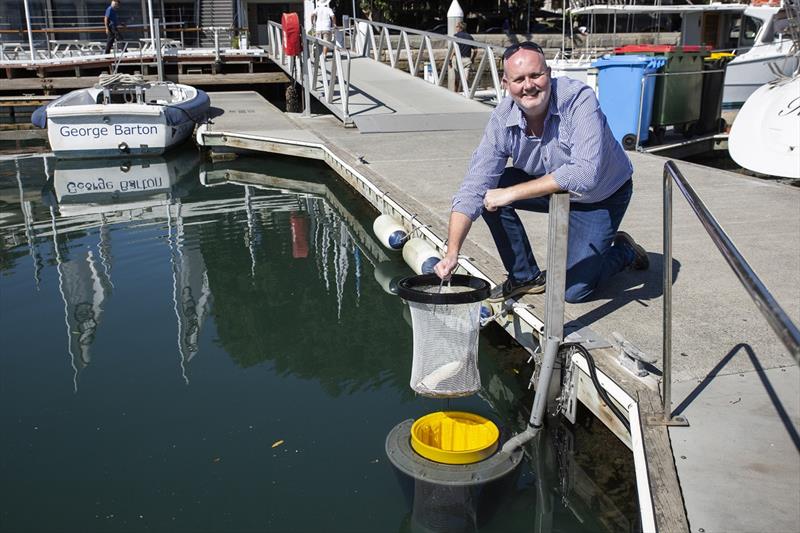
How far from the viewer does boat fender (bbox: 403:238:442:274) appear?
18.7 feet

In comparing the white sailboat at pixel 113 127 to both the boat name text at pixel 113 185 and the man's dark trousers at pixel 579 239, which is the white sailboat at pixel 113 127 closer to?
the boat name text at pixel 113 185

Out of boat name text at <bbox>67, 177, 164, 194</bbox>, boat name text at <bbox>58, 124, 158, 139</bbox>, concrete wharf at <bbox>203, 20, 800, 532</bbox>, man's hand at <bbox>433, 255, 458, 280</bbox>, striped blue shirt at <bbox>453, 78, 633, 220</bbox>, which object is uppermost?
striped blue shirt at <bbox>453, 78, 633, 220</bbox>

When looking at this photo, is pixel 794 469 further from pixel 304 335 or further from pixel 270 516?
pixel 304 335

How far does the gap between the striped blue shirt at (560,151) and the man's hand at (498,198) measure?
0.49ft

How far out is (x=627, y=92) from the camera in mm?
9938

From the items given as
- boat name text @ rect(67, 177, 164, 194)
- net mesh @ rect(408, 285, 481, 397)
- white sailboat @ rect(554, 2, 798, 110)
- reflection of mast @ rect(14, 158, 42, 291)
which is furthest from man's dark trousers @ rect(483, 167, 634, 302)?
white sailboat @ rect(554, 2, 798, 110)

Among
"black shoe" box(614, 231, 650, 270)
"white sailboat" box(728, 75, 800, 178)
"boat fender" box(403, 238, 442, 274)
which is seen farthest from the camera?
"white sailboat" box(728, 75, 800, 178)

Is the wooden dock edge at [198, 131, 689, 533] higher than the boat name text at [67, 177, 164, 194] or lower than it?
higher

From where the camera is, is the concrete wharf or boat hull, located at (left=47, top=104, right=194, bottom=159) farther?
boat hull, located at (left=47, top=104, right=194, bottom=159)

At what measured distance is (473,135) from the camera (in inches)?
428

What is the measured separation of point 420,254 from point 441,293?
8.86ft

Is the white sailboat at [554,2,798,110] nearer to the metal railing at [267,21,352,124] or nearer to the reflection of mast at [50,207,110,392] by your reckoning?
the metal railing at [267,21,352,124]

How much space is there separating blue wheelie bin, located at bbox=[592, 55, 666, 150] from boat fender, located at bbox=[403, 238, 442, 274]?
465 centimetres

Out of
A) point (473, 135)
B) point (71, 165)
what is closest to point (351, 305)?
point (473, 135)
